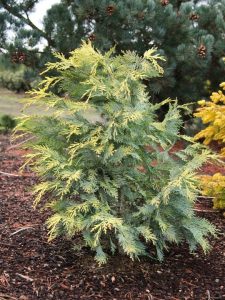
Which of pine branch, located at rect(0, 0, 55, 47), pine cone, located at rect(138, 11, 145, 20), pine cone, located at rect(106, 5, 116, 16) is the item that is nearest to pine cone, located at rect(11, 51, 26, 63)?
pine branch, located at rect(0, 0, 55, 47)

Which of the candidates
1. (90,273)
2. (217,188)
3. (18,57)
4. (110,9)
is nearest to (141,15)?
(110,9)

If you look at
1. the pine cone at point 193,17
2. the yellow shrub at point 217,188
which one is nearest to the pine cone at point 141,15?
the pine cone at point 193,17

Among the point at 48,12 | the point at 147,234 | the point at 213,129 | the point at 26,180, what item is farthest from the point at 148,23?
the point at 147,234

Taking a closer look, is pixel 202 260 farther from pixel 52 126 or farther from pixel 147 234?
pixel 52 126

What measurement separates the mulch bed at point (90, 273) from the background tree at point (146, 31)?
10.5ft

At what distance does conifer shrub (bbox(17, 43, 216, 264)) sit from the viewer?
314cm

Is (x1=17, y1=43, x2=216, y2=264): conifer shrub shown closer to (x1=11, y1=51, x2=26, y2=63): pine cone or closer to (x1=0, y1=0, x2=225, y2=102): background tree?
(x1=0, y1=0, x2=225, y2=102): background tree

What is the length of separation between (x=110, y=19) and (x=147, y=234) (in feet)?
12.5

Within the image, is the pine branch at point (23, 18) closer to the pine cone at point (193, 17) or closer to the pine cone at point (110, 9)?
the pine cone at point (110, 9)

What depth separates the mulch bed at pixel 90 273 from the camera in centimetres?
312

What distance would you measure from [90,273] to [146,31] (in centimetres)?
407

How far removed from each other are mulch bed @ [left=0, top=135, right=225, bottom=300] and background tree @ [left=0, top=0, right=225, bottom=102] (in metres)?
3.21

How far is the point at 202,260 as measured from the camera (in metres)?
3.62

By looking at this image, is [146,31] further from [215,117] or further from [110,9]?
[215,117]
